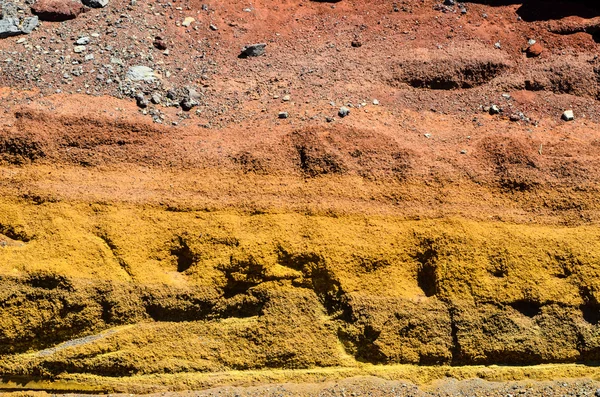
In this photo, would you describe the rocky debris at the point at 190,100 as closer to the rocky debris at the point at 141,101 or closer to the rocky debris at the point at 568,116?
the rocky debris at the point at 141,101

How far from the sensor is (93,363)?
538 cm

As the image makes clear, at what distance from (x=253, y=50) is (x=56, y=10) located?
197cm

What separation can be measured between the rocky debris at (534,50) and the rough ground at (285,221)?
1.28ft

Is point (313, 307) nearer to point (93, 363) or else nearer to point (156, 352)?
point (156, 352)

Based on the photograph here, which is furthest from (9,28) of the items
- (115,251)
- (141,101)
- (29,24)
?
(115,251)

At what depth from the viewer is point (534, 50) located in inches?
275

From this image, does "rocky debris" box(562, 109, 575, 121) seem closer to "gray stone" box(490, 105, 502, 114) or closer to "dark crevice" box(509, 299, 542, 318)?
"gray stone" box(490, 105, 502, 114)

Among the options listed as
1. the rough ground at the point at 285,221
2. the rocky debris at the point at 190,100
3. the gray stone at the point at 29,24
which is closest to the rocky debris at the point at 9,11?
A: the gray stone at the point at 29,24

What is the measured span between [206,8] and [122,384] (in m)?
3.86

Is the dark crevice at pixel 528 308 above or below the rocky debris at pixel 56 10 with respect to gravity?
below

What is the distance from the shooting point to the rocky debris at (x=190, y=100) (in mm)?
6352

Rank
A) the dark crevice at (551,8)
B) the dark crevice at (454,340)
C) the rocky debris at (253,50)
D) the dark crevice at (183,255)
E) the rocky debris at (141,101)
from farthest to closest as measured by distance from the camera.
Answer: the dark crevice at (551,8) → the rocky debris at (253,50) → the rocky debris at (141,101) → the dark crevice at (183,255) → the dark crevice at (454,340)

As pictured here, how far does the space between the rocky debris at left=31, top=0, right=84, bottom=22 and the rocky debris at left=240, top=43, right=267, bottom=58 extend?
1.70 meters

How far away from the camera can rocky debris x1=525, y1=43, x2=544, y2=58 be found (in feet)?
22.9
